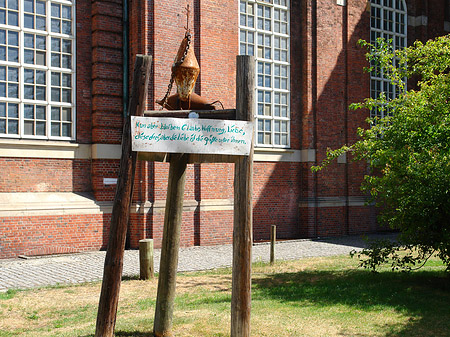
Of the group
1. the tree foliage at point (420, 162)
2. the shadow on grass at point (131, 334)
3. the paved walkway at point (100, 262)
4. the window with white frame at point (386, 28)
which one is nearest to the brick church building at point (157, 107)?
the window with white frame at point (386, 28)

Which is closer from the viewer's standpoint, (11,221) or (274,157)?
(11,221)

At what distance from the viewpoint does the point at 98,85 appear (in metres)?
14.4

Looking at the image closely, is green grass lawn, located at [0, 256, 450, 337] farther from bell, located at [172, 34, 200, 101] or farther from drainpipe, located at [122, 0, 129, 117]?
drainpipe, located at [122, 0, 129, 117]

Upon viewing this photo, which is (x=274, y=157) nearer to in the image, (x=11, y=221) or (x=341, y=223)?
(x=341, y=223)

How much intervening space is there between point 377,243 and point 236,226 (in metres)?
4.57

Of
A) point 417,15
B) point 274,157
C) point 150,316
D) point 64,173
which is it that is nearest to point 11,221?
point 64,173

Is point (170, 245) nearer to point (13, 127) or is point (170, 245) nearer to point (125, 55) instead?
point (13, 127)

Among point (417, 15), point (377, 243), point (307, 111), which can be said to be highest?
point (417, 15)

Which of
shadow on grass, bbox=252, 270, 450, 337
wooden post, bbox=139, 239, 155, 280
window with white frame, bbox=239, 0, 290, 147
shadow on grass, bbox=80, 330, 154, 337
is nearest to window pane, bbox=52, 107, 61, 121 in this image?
wooden post, bbox=139, 239, 155, 280

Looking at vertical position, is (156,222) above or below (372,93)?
below

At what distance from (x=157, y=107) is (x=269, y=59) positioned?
4.79 m

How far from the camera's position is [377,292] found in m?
8.33

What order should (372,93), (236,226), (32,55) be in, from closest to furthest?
(236,226), (32,55), (372,93)

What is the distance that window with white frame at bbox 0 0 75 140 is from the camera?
13234 millimetres
